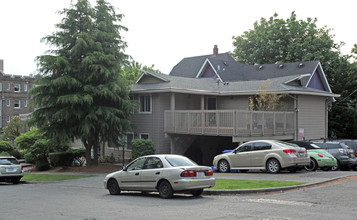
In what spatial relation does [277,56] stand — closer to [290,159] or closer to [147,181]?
[290,159]

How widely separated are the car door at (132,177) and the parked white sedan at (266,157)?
6.83 metres

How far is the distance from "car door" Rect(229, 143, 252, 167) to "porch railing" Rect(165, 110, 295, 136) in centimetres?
249

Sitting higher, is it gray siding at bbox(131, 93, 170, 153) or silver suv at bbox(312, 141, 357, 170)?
gray siding at bbox(131, 93, 170, 153)

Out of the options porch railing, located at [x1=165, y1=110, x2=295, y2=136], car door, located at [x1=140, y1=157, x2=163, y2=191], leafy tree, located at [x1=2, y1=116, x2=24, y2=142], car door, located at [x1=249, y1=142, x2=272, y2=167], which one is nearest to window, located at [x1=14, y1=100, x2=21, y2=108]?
leafy tree, located at [x1=2, y1=116, x2=24, y2=142]

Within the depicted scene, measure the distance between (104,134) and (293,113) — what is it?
12.1m

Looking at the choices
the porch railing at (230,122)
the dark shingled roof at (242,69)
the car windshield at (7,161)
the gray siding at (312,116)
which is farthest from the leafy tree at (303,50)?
the car windshield at (7,161)

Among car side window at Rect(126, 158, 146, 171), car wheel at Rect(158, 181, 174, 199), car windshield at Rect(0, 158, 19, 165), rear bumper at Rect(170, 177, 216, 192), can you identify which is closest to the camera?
rear bumper at Rect(170, 177, 216, 192)

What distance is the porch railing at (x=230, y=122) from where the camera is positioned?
2278 cm

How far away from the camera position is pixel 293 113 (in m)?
27.0

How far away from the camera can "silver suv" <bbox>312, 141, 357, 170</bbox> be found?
68.8ft

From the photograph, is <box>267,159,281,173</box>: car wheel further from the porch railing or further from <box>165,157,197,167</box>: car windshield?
<box>165,157,197,167</box>: car windshield

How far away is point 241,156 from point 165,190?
748 cm

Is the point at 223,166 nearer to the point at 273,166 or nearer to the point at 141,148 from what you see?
the point at 273,166

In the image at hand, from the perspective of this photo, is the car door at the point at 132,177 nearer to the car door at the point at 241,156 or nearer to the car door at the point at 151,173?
the car door at the point at 151,173
